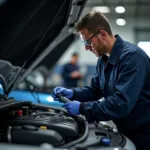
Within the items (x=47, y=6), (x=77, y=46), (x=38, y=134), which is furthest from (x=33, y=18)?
(x=77, y=46)

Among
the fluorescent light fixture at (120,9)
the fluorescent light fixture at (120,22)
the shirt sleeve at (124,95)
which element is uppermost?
the shirt sleeve at (124,95)

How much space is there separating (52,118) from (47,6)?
0.76 m

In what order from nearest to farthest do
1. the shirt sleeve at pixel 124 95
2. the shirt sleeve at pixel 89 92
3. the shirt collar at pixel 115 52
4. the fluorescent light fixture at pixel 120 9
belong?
the shirt sleeve at pixel 124 95, the shirt collar at pixel 115 52, the shirt sleeve at pixel 89 92, the fluorescent light fixture at pixel 120 9

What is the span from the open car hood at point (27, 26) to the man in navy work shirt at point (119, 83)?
26cm

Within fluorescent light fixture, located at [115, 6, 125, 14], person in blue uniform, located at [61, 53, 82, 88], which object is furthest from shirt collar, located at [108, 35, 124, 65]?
fluorescent light fixture, located at [115, 6, 125, 14]

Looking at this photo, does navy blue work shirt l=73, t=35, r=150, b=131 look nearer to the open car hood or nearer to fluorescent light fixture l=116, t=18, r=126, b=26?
the open car hood

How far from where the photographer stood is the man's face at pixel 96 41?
1.97 meters

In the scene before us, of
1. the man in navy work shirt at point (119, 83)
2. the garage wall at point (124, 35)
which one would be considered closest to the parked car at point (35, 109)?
the man in navy work shirt at point (119, 83)

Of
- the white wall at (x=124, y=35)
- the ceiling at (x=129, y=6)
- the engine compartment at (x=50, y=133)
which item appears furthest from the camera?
the white wall at (x=124, y=35)

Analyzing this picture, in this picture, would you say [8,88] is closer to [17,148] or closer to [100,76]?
[100,76]

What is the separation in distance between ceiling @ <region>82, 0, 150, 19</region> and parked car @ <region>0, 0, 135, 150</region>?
6.65m

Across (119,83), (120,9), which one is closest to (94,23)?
(119,83)

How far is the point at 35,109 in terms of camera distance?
2246mm

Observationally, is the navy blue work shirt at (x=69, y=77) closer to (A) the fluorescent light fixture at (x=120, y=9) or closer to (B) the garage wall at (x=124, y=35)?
(A) the fluorescent light fixture at (x=120, y=9)
